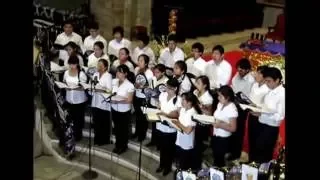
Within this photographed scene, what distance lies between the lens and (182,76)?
6.33 meters

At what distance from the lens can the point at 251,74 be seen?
613 centimetres

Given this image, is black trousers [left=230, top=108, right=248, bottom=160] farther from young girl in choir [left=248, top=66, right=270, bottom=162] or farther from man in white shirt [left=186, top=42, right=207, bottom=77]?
man in white shirt [left=186, top=42, right=207, bottom=77]

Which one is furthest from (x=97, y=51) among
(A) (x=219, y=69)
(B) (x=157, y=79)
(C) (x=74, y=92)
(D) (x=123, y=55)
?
(A) (x=219, y=69)

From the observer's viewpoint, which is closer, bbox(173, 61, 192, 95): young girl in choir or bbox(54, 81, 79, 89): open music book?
bbox(173, 61, 192, 95): young girl in choir

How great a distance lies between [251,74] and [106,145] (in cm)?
224

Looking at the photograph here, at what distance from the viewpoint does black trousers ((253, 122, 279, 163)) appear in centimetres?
570

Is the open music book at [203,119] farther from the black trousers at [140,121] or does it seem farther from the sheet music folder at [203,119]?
the black trousers at [140,121]

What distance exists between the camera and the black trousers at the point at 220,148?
228 inches

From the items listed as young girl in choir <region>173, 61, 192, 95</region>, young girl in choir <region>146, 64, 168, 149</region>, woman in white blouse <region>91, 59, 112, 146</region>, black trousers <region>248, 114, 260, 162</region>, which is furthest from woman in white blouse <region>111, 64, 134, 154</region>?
black trousers <region>248, 114, 260, 162</region>

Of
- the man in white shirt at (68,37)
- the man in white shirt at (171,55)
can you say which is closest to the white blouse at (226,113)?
the man in white shirt at (171,55)

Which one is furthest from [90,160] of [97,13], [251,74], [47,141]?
[97,13]

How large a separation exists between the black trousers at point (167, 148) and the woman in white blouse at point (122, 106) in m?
0.57

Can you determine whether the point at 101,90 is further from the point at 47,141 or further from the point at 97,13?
the point at 97,13

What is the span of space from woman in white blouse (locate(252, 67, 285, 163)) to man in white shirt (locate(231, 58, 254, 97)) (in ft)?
1.38
